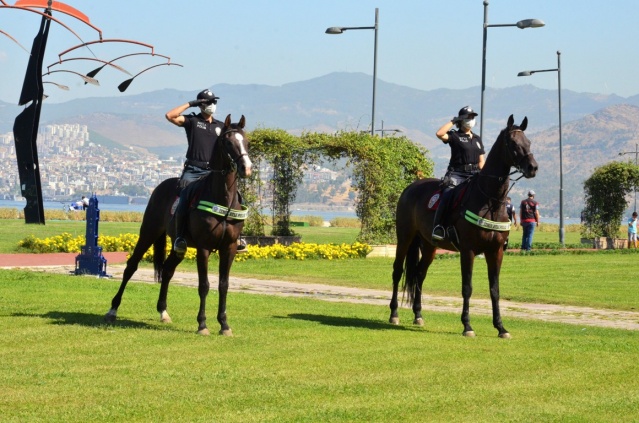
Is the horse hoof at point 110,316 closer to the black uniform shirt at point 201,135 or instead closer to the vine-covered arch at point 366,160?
the black uniform shirt at point 201,135

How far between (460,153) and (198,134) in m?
3.97

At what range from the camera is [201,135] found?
49.2ft

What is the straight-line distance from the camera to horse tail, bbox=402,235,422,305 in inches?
681

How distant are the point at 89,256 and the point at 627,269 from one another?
15404mm

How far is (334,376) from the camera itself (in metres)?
11.2

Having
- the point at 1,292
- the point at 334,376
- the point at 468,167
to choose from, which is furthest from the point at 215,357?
the point at 1,292

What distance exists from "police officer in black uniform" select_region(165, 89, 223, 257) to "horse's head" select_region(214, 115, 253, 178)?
0.61 meters

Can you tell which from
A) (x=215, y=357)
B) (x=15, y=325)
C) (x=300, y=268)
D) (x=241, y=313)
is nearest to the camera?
(x=215, y=357)

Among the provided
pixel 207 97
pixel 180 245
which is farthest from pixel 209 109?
pixel 180 245

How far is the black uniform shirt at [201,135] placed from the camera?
1501cm

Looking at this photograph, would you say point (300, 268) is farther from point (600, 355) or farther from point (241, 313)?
point (600, 355)

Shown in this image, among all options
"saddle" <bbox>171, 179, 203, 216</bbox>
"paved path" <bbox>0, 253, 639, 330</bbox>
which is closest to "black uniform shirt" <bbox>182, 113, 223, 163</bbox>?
"saddle" <bbox>171, 179, 203, 216</bbox>

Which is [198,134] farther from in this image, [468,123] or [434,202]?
[468,123]

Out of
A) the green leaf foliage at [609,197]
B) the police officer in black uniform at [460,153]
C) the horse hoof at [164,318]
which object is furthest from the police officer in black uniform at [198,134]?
the green leaf foliage at [609,197]
